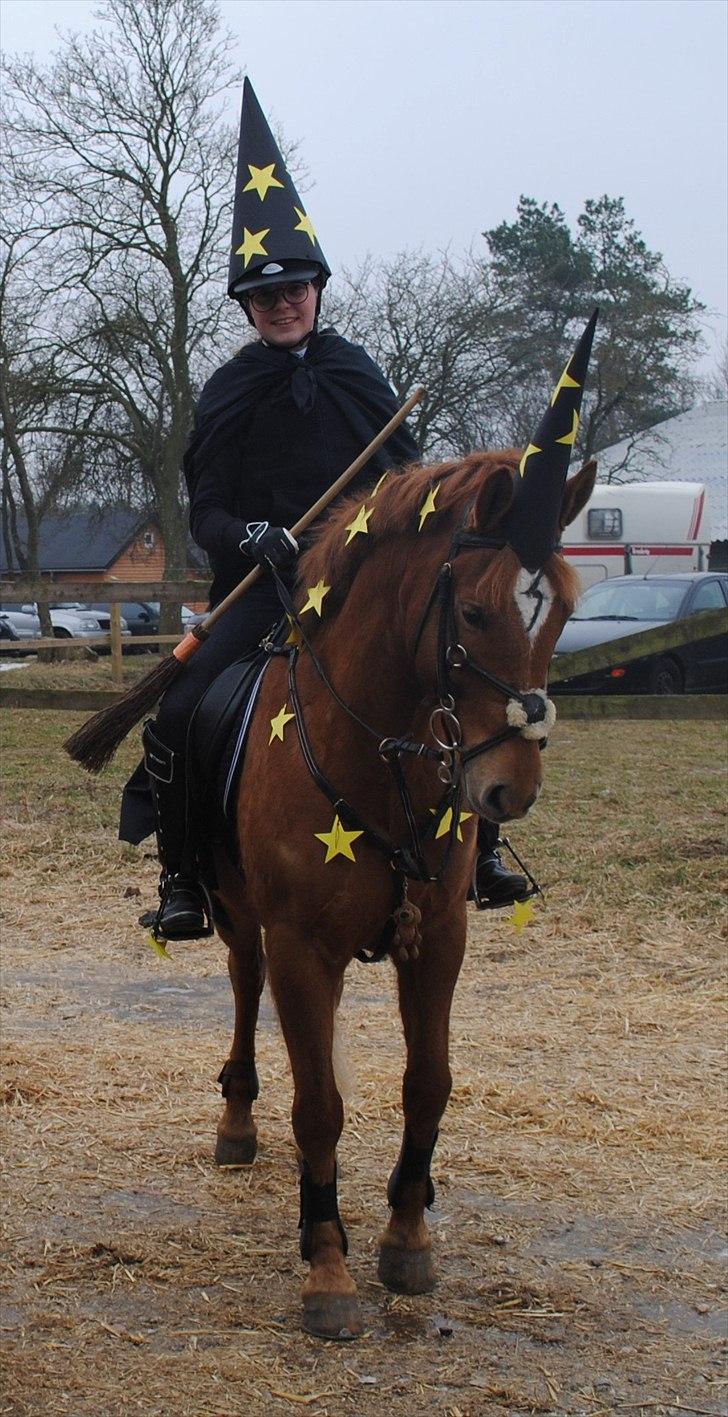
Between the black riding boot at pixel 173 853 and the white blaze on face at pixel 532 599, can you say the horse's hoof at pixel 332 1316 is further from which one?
the white blaze on face at pixel 532 599

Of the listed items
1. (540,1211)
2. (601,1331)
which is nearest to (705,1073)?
(540,1211)

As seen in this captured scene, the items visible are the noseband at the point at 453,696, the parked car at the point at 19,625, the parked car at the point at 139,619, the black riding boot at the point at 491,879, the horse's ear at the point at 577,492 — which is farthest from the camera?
the parked car at the point at 139,619

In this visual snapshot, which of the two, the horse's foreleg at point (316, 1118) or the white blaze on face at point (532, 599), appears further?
the horse's foreleg at point (316, 1118)

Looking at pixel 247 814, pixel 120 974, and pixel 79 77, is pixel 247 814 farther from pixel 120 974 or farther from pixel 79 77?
pixel 79 77

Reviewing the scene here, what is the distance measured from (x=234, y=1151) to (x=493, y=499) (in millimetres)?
2594

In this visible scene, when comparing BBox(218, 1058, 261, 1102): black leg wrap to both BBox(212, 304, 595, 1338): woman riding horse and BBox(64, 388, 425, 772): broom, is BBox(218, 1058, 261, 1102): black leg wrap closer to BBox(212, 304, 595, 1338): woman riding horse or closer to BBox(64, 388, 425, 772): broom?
BBox(212, 304, 595, 1338): woman riding horse

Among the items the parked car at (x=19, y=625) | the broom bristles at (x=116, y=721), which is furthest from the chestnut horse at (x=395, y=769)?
the parked car at (x=19, y=625)

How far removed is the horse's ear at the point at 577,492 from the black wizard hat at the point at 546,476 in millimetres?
→ 102

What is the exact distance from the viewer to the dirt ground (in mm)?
3396

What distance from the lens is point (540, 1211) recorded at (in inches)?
171

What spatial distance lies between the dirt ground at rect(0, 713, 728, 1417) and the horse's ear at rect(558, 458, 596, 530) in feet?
6.05

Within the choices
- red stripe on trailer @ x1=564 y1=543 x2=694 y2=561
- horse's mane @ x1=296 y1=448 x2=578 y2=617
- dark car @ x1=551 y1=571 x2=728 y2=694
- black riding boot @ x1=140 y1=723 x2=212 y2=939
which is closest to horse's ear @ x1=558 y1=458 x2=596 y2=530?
horse's mane @ x1=296 y1=448 x2=578 y2=617

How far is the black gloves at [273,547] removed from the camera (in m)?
3.94

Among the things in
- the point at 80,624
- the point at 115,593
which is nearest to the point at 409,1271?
the point at 115,593
